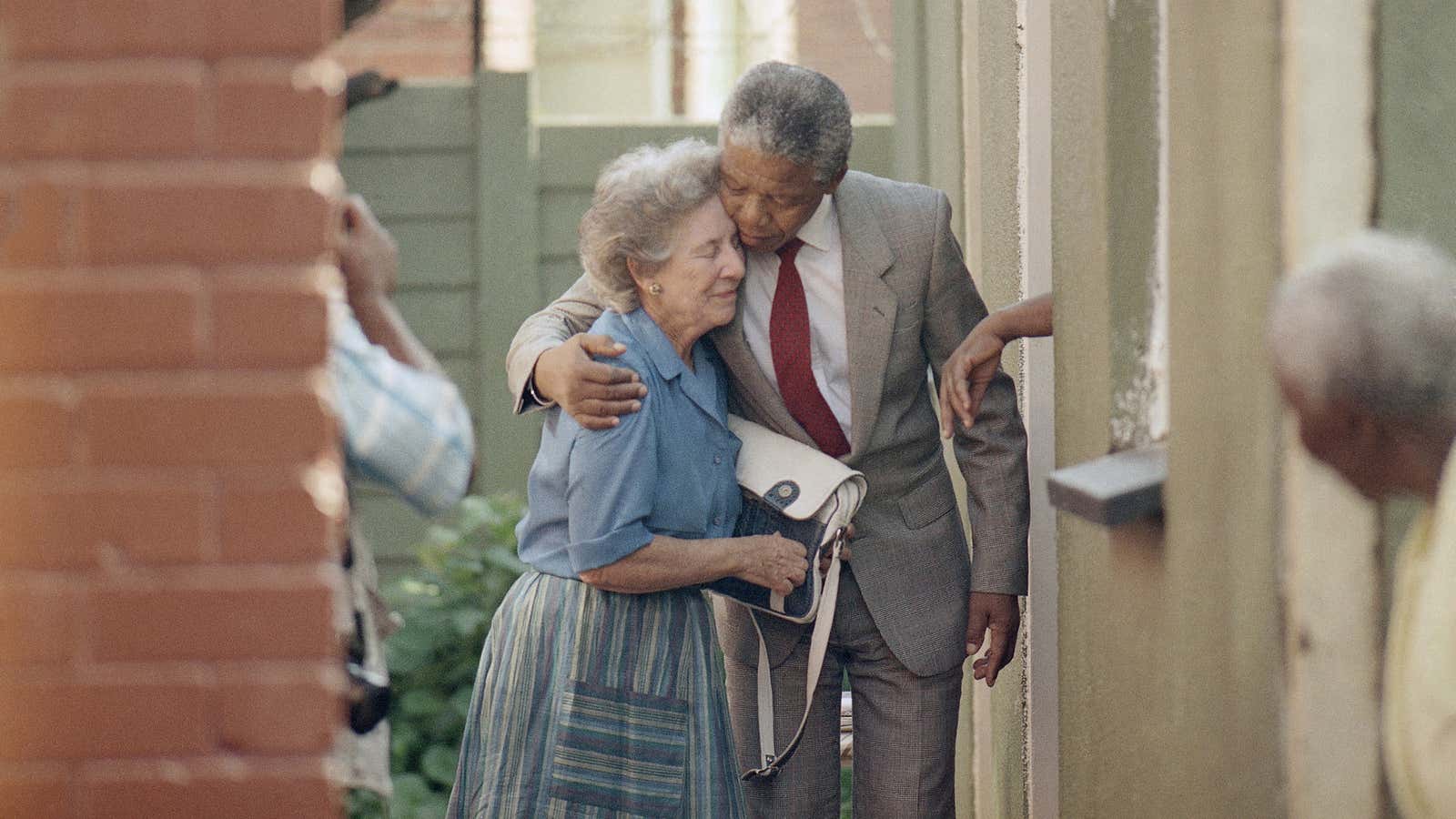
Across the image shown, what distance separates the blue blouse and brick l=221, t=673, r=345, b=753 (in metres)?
1.39

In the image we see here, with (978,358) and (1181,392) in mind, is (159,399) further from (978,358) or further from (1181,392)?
(978,358)

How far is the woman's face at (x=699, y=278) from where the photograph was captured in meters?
3.21

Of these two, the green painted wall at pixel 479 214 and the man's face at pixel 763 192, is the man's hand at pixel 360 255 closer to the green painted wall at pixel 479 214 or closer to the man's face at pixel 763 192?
the man's face at pixel 763 192

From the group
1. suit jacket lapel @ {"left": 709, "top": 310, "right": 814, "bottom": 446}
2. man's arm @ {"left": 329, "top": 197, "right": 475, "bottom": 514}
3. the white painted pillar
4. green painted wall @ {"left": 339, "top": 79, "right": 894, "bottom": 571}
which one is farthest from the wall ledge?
green painted wall @ {"left": 339, "top": 79, "right": 894, "bottom": 571}

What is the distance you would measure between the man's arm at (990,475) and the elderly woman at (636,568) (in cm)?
52

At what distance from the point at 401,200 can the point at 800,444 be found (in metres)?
3.22

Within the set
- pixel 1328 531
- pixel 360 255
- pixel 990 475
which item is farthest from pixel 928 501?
pixel 360 255

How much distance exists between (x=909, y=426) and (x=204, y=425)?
7.10 ft

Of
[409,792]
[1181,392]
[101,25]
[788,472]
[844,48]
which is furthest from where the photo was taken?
[844,48]

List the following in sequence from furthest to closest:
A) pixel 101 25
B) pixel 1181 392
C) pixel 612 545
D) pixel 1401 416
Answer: pixel 612 545 → pixel 1181 392 → pixel 1401 416 → pixel 101 25

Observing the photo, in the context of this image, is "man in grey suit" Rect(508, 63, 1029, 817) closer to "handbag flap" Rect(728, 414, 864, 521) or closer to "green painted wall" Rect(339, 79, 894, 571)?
"handbag flap" Rect(728, 414, 864, 521)

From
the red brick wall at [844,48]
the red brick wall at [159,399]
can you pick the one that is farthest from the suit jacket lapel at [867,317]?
the red brick wall at [844,48]

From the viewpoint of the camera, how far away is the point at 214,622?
1.64m

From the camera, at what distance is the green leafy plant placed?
17.2 feet
